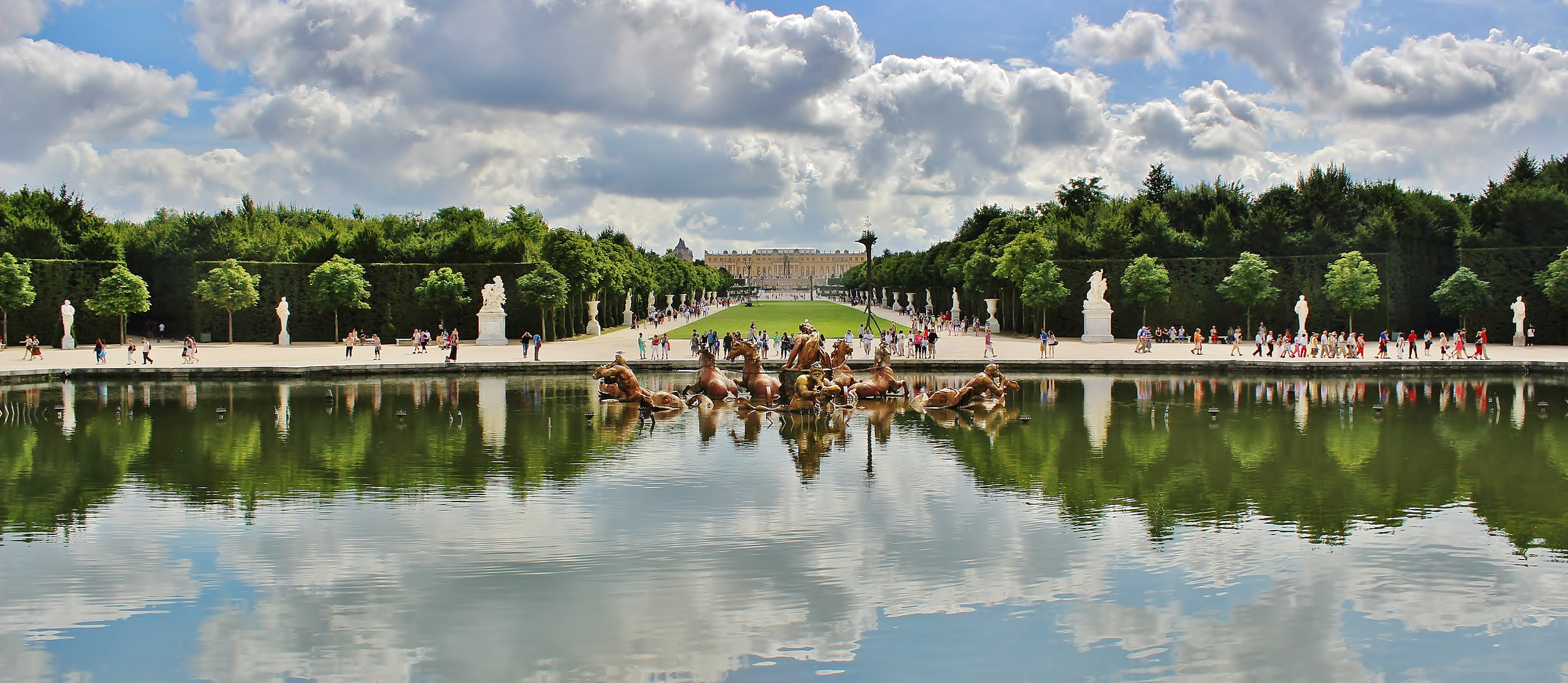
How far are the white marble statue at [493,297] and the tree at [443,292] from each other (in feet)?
6.05

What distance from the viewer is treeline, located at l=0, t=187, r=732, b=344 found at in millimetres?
40750

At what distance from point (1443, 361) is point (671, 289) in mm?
55439

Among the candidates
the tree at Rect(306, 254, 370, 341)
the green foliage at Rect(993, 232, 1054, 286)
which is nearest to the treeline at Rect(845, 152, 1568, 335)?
the green foliage at Rect(993, 232, 1054, 286)

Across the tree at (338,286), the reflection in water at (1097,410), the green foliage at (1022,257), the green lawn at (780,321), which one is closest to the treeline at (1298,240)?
the green foliage at (1022,257)

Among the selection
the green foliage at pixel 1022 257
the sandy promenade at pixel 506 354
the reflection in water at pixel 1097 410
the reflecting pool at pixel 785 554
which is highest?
the green foliage at pixel 1022 257

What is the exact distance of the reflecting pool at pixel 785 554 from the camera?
22.7ft

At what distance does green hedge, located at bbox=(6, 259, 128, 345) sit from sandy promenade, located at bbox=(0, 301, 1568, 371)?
1635 mm

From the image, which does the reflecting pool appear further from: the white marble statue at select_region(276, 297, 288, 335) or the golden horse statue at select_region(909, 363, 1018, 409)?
the white marble statue at select_region(276, 297, 288, 335)

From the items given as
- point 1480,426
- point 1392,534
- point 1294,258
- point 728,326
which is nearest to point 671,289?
point 728,326

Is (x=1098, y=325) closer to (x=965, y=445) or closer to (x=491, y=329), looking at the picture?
(x=491, y=329)

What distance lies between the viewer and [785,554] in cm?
905

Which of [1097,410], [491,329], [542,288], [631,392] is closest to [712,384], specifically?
[631,392]

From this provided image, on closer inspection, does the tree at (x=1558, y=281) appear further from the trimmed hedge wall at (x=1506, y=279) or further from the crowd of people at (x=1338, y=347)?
the crowd of people at (x=1338, y=347)

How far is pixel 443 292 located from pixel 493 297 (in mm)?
2534
